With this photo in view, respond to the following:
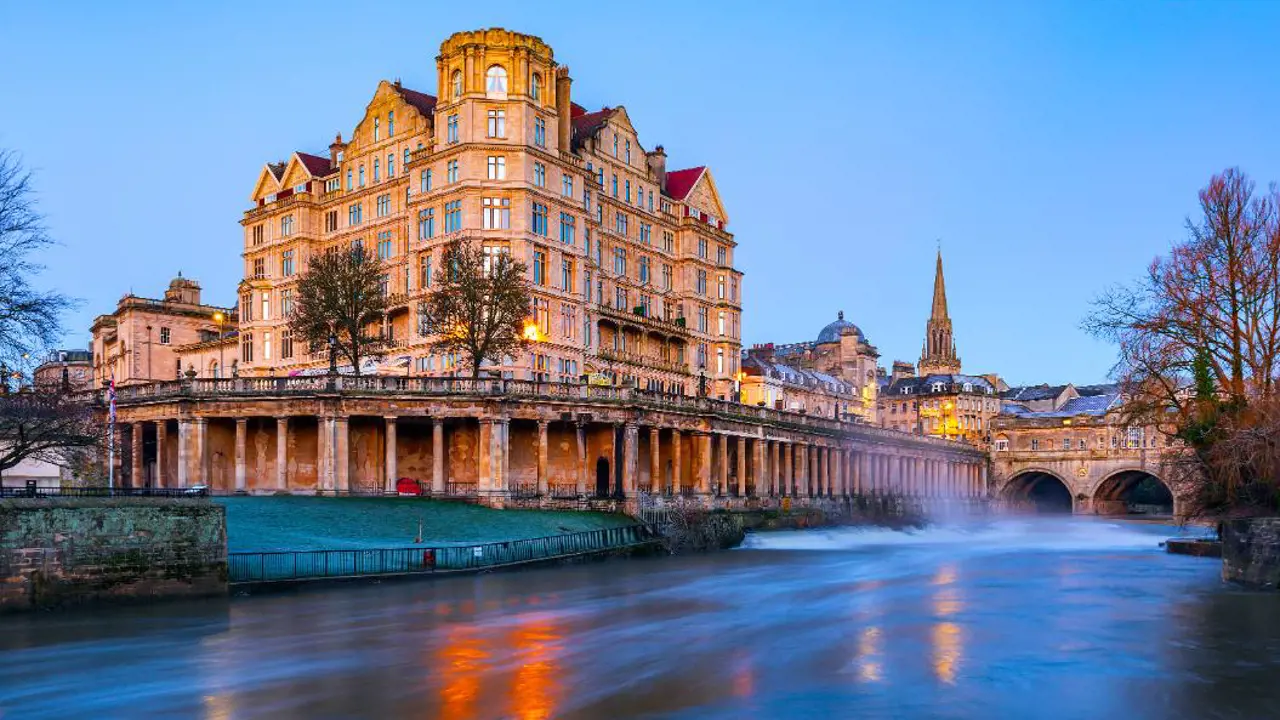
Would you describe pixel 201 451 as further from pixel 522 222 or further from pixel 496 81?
pixel 496 81

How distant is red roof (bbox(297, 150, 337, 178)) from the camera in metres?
100

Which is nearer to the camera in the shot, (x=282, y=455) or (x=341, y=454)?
(x=341, y=454)

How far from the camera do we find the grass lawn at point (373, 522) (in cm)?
4903

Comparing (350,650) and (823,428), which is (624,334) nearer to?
(823,428)

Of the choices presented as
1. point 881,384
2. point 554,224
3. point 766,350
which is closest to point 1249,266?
point 554,224

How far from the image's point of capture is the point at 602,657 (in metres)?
32.6

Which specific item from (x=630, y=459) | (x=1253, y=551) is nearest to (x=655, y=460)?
(x=630, y=459)

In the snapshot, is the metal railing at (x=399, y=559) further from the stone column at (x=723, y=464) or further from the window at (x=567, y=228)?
the window at (x=567, y=228)

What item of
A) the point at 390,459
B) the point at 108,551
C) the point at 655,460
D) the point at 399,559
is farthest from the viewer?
the point at 655,460

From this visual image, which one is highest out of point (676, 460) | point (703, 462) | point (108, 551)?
point (676, 460)

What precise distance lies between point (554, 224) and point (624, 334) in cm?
1487

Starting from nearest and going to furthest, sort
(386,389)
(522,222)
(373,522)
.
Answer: (373,522) → (386,389) → (522,222)

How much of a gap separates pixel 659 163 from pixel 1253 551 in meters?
70.0

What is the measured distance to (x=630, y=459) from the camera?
2859 inches
